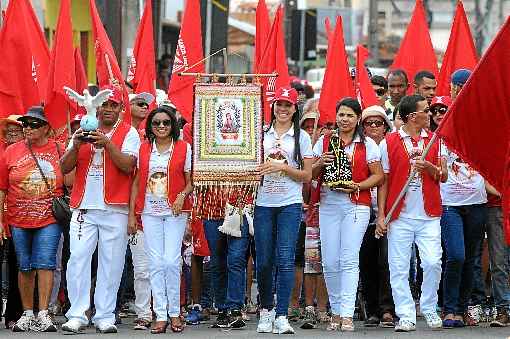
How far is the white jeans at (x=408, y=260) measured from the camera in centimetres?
1287

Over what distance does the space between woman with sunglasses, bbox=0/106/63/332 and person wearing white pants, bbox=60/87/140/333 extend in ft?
0.90

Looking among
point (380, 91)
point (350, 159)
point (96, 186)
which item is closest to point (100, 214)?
point (96, 186)

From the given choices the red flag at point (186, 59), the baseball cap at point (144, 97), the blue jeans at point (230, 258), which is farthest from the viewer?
the red flag at point (186, 59)

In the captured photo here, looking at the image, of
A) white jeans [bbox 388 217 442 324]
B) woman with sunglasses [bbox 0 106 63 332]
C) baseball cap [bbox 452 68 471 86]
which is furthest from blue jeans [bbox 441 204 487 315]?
woman with sunglasses [bbox 0 106 63 332]

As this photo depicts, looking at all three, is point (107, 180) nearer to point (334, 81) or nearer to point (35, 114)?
point (35, 114)

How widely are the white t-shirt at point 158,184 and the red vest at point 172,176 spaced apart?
1.0 inches

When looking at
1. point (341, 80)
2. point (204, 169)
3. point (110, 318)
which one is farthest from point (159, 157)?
point (341, 80)

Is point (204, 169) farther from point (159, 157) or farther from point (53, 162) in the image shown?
point (53, 162)

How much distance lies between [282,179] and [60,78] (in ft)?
7.44

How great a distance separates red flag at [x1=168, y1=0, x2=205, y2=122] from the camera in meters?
14.9

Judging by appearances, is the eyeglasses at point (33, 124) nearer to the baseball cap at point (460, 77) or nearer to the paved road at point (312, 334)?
the paved road at point (312, 334)

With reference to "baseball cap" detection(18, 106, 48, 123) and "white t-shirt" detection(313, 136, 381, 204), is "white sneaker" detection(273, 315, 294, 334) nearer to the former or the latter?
"white t-shirt" detection(313, 136, 381, 204)

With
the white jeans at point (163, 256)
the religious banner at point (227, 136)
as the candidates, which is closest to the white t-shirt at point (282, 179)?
the religious banner at point (227, 136)

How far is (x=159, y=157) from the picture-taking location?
12.8 m
